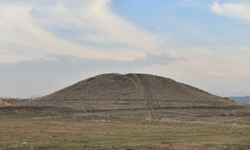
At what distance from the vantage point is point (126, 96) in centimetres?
9894

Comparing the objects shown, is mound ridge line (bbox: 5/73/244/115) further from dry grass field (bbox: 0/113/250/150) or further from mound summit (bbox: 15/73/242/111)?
dry grass field (bbox: 0/113/250/150)

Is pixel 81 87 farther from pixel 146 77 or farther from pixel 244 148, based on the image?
pixel 244 148

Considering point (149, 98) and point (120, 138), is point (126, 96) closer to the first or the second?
point (149, 98)

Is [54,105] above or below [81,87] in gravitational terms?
below

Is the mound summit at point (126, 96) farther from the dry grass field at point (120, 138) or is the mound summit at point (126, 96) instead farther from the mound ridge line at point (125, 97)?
the dry grass field at point (120, 138)

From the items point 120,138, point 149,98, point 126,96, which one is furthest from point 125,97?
point 120,138

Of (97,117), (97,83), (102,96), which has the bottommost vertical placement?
(97,117)

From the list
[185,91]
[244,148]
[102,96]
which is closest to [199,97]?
[185,91]

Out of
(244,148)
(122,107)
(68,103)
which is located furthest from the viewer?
(68,103)

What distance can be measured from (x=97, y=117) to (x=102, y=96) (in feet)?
125

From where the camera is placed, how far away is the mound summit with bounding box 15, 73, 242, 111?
8669 centimetres

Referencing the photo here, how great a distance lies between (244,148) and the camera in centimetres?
1944

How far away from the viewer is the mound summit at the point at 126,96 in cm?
8669

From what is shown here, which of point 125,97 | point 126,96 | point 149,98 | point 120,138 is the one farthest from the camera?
point 149,98
